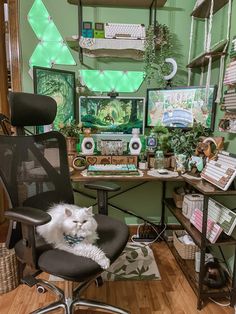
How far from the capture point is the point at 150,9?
223cm

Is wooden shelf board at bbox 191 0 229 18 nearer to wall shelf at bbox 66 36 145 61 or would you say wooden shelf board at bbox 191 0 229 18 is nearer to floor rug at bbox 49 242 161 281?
wall shelf at bbox 66 36 145 61

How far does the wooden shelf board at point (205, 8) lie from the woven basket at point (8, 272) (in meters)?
2.33

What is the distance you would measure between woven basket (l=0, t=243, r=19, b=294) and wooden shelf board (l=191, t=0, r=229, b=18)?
2.33m

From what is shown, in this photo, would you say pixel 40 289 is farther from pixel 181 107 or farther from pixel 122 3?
pixel 122 3

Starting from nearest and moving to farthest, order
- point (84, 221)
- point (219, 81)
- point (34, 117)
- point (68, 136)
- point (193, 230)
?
point (84, 221), point (34, 117), point (193, 230), point (219, 81), point (68, 136)

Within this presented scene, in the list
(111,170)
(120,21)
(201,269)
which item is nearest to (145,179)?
(111,170)

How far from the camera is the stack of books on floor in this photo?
1.90 m

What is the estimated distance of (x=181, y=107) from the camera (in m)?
2.13

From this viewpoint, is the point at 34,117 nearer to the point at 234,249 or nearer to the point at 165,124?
the point at 165,124

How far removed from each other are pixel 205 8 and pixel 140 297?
227cm

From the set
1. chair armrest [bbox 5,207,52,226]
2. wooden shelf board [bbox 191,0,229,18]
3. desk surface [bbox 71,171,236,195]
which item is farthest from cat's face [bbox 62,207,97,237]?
wooden shelf board [bbox 191,0,229,18]

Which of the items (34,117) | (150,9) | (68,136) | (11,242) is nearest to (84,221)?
(11,242)

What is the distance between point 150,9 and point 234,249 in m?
→ 2.09

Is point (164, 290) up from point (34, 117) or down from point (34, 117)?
down
